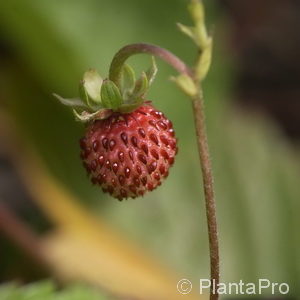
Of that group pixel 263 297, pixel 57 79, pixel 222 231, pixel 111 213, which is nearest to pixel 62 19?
pixel 57 79

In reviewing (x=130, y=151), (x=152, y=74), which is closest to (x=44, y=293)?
(x=130, y=151)

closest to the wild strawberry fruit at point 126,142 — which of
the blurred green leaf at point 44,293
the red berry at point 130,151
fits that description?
the red berry at point 130,151

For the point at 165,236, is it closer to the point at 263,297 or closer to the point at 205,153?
the point at 263,297

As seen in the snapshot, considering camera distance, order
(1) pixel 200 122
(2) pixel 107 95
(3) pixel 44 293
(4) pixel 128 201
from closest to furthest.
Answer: (1) pixel 200 122, (2) pixel 107 95, (3) pixel 44 293, (4) pixel 128 201

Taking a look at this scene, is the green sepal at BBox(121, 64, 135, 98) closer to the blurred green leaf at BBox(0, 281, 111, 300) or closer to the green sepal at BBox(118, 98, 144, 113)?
the green sepal at BBox(118, 98, 144, 113)

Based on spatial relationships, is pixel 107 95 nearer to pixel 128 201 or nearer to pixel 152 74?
pixel 152 74

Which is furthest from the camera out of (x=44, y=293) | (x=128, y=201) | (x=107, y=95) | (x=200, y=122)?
(x=128, y=201)
